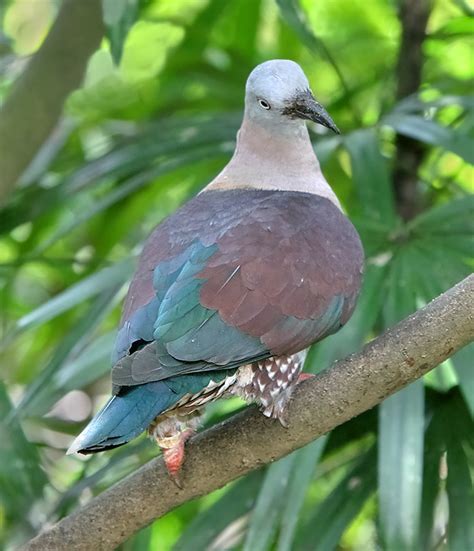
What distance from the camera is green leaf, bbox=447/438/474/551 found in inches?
76.9

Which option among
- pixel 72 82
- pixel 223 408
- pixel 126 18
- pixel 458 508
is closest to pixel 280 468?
pixel 458 508

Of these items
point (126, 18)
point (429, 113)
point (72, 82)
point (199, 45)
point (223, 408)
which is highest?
point (126, 18)

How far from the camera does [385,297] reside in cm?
213

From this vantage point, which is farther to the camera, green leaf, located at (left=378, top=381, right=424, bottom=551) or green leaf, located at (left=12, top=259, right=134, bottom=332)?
green leaf, located at (left=12, top=259, right=134, bottom=332)

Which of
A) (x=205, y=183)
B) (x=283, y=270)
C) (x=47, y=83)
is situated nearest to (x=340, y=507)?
(x=283, y=270)

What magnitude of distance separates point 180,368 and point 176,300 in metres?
0.14

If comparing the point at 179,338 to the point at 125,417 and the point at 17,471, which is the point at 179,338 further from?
the point at 17,471

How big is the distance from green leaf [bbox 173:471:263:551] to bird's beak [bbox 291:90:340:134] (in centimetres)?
77

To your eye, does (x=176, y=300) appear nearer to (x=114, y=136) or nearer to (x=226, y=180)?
(x=226, y=180)

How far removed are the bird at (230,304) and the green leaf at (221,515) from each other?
0.98 ft

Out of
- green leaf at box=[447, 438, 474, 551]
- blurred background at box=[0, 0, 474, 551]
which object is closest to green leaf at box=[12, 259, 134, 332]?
blurred background at box=[0, 0, 474, 551]

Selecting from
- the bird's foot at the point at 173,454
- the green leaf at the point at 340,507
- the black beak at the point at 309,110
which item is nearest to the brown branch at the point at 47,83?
the black beak at the point at 309,110

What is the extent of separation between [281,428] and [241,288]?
0.82ft

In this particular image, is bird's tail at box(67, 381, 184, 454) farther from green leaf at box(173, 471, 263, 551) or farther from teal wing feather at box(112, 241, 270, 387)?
green leaf at box(173, 471, 263, 551)
